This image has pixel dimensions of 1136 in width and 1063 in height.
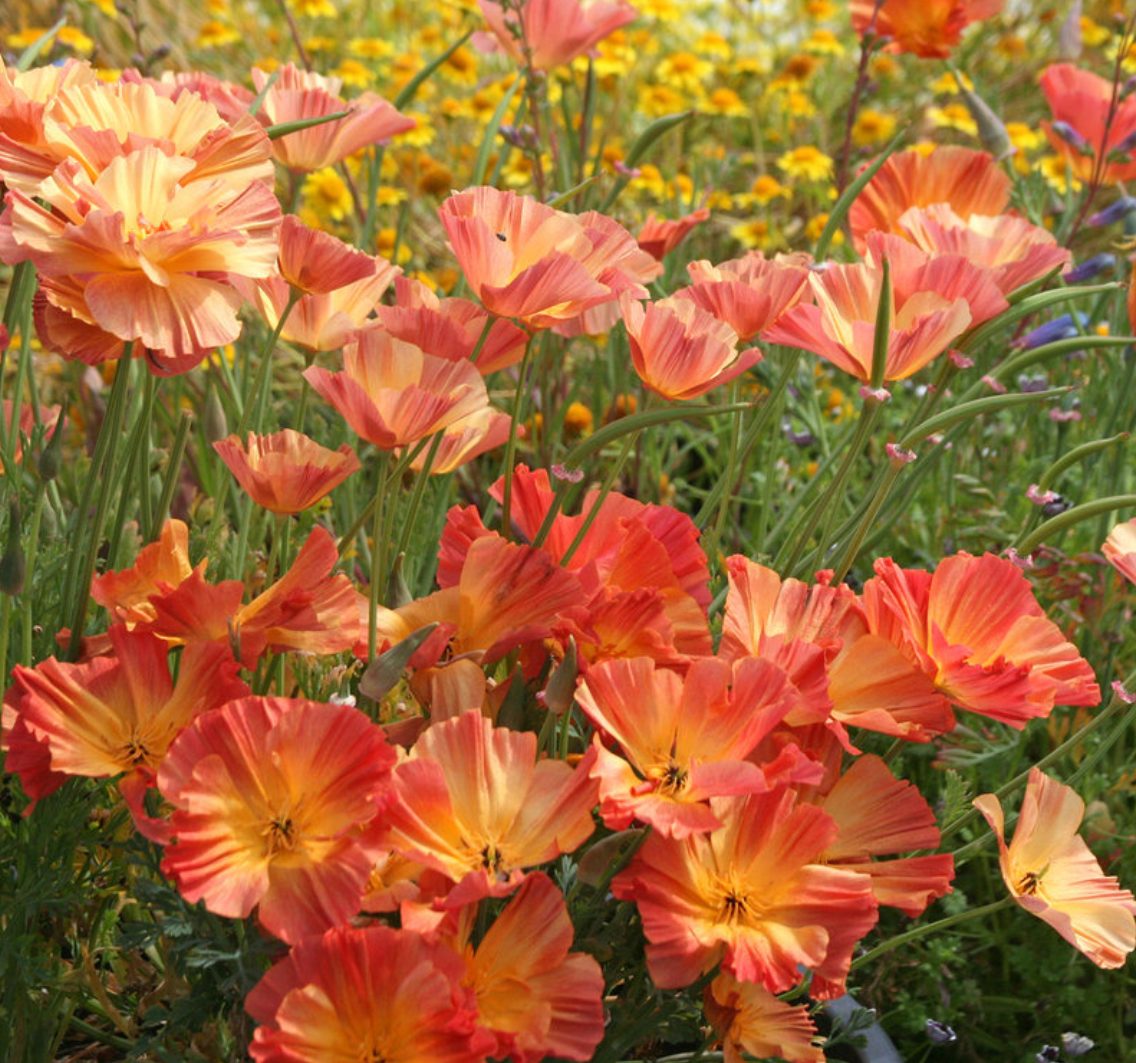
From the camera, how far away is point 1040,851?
2.76 feet

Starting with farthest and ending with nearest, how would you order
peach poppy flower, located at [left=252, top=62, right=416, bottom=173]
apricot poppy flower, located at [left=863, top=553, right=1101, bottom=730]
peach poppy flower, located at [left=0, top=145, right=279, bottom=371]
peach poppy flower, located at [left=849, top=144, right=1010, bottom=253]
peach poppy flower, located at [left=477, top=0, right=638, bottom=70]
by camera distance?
1. peach poppy flower, located at [left=477, top=0, right=638, bottom=70]
2. peach poppy flower, located at [left=849, top=144, right=1010, bottom=253]
3. peach poppy flower, located at [left=252, top=62, right=416, bottom=173]
4. apricot poppy flower, located at [left=863, top=553, right=1101, bottom=730]
5. peach poppy flower, located at [left=0, top=145, right=279, bottom=371]

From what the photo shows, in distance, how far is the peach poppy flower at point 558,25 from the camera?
59.8 inches

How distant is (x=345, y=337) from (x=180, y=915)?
0.39m

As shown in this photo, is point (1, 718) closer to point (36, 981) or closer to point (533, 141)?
point (36, 981)

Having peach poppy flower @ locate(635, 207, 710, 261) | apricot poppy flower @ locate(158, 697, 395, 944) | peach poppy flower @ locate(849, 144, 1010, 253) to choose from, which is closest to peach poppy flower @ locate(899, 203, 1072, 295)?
peach poppy flower @ locate(849, 144, 1010, 253)

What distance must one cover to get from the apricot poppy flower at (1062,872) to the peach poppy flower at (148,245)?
0.52 m

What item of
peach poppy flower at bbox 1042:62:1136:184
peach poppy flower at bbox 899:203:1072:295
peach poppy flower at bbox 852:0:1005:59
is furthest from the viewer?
peach poppy flower at bbox 852:0:1005:59

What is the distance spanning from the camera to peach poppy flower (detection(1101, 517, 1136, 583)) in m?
0.85

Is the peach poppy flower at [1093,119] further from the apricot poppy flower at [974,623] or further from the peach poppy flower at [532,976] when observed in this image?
the peach poppy flower at [532,976]

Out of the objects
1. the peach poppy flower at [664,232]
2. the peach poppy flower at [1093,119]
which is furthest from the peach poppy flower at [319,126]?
the peach poppy flower at [1093,119]

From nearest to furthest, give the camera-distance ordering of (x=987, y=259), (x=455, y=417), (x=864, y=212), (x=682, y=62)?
(x=455, y=417), (x=987, y=259), (x=864, y=212), (x=682, y=62)

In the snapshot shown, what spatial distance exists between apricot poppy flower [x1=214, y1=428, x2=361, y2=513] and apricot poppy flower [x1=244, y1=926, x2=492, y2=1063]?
0.27 metres

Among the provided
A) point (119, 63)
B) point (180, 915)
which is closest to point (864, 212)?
point (180, 915)

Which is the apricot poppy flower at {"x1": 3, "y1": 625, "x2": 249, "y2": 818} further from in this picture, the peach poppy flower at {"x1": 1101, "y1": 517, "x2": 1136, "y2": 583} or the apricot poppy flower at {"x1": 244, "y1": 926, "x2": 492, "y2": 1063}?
the peach poppy flower at {"x1": 1101, "y1": 517, "x2": 1136, "y2": 583}
